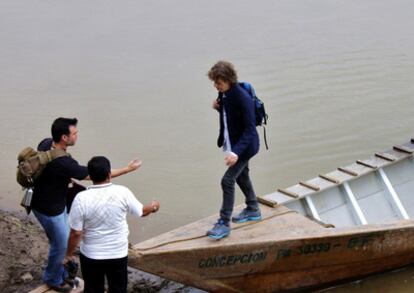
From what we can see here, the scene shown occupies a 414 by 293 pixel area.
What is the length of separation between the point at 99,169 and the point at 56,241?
43.1 inches

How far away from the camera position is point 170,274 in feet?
17.4

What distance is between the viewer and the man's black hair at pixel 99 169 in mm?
4285

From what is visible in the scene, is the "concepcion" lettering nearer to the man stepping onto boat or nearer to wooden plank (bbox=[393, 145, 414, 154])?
the man stepping onto boat

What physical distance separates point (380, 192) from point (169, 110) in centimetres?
523

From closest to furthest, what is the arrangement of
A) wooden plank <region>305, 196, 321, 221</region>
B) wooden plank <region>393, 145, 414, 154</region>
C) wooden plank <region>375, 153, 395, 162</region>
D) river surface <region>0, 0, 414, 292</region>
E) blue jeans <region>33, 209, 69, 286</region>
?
blue jeans <region>33, 209, 69, 286</region> → wooden plank <region>305, 196, 321, 221</region> → wooden plank <region>375, 153, 395, 162</region> → wooden plank <region>393, 145, 414, 154</region> → river surface <region>0, 0, 414, 292</region>

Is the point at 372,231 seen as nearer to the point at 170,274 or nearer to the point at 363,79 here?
the point at 170,274

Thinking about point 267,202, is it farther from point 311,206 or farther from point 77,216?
point 77,216

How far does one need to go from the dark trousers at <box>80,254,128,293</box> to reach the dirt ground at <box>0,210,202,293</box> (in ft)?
5.79

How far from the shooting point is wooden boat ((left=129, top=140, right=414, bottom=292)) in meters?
5.38

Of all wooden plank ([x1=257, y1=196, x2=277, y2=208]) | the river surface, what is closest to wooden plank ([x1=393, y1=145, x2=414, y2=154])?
the river surface

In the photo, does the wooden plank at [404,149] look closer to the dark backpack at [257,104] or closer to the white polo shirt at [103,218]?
the dark backpack at [257,104]

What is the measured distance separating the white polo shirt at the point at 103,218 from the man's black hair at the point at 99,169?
7 cm

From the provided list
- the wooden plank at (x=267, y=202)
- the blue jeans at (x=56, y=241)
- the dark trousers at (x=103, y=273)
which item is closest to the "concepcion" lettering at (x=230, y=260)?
the wooden plank at (x=267, y=202)

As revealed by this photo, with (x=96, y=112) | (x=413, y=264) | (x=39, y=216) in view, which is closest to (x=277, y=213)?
(x=413, y=264)
